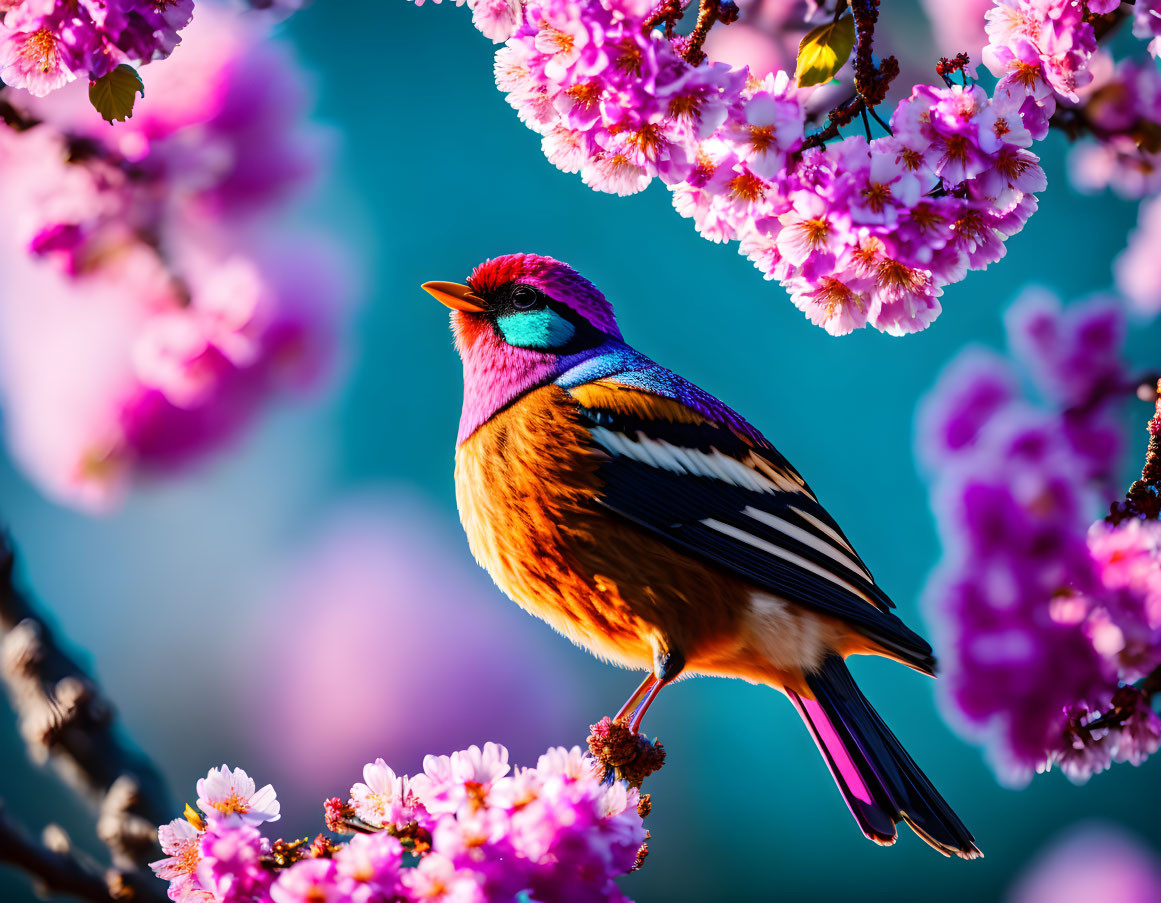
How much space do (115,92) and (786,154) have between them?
95 cm

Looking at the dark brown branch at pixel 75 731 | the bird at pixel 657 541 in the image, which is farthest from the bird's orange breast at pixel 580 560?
the dark brown branch at pixel 75 731

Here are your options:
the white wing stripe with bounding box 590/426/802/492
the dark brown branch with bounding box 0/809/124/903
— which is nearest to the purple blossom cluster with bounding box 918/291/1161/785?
the white wing stripe with bounding box 590/426/802/492

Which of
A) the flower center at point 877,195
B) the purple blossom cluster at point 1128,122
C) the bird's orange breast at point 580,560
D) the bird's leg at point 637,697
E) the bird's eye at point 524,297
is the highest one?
the purple blossom cluster at point 1128,122

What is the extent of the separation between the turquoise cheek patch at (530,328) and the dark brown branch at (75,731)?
985 millimetres

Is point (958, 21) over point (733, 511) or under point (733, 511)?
over

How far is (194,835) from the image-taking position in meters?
1.07

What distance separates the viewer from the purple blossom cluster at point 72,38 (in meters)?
1.17

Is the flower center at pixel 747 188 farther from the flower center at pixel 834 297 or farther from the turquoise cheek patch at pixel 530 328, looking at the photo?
the turquoise cheek patch at pixel 530 328

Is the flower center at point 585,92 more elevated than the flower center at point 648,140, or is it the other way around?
the flower center at point 648,140

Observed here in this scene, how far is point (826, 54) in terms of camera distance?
1.21 m

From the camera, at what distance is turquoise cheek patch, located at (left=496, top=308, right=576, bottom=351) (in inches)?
64.1

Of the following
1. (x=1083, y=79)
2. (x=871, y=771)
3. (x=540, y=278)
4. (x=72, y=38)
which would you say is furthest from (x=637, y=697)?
(x=72, y=38)

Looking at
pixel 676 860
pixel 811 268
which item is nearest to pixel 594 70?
pixel 811 268

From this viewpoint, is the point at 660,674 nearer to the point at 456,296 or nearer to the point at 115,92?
the point at 456,296
